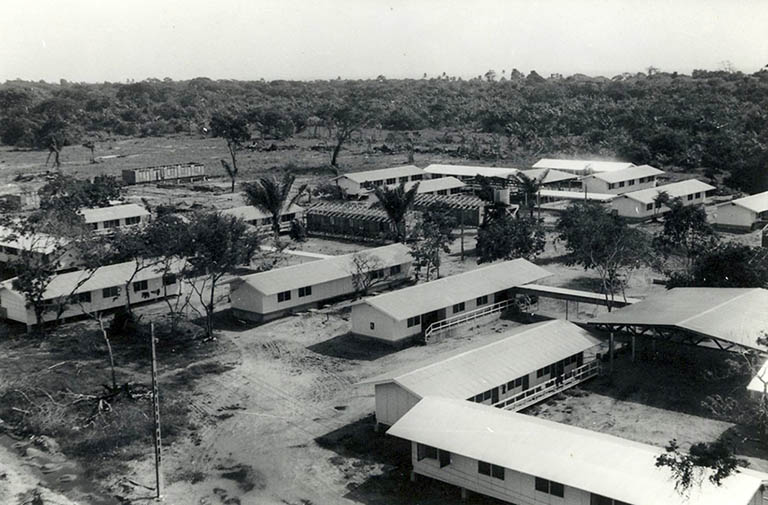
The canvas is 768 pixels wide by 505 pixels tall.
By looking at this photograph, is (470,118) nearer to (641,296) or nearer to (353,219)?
(353,219)

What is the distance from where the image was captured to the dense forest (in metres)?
100

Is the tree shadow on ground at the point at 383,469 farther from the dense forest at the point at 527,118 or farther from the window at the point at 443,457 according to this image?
the dense forest at the point at 527,118

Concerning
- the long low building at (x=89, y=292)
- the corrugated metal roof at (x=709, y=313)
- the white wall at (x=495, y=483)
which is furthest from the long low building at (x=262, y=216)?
the white wall at (x=495, y=483)

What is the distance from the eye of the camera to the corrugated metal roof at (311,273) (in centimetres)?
4553

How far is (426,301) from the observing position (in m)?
42.1

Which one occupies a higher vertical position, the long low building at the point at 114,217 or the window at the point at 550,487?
the long low building at the point at 114,217

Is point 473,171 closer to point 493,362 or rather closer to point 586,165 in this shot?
point 586,165

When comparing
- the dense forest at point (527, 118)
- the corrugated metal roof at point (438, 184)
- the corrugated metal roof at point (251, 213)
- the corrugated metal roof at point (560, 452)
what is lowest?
the corrugated metal roof at point (560, 452)

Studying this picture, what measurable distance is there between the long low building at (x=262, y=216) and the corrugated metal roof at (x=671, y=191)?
30.1m

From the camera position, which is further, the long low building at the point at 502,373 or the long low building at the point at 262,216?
the long low building at the point at 262,216

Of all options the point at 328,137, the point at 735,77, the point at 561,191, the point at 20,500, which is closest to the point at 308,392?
the point at 20,500

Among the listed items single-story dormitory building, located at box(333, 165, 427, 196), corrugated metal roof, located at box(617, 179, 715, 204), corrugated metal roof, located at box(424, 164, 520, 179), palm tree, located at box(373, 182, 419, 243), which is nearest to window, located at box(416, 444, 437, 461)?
palm tree, located at box(373, 182, 419, 243)

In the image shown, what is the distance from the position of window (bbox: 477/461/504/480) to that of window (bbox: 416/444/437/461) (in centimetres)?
195

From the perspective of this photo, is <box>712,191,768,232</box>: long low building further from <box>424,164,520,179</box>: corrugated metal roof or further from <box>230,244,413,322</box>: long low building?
<box>230,244,413,322</box>: long low building
